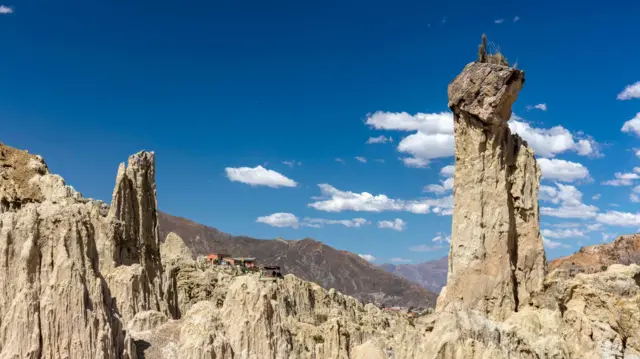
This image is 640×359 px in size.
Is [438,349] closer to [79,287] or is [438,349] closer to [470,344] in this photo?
[470,344]

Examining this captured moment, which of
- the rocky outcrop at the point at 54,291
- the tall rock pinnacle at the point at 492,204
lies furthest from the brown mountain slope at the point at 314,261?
the rocky outcrop at the point at 54,291

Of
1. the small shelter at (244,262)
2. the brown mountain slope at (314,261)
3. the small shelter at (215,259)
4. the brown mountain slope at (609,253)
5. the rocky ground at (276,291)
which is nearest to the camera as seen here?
the rocky ground at (276,291)

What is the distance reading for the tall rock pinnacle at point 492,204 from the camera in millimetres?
28219

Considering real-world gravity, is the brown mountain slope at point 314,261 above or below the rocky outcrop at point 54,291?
above

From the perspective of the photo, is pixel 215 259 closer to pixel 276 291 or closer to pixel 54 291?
pixel 276 291

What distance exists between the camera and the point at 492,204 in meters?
28.7

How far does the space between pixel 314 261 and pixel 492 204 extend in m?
140

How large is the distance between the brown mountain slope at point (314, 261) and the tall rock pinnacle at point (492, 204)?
390 ft

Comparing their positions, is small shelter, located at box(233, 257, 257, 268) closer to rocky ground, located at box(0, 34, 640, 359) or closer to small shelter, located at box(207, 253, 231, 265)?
small shelter, located at box(207, 253, 231, 265)

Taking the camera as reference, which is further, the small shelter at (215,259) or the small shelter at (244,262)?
the small shelter at (244,262)

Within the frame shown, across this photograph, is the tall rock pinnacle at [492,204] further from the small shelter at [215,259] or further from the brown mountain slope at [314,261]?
the brown mountain slope at [314,261]

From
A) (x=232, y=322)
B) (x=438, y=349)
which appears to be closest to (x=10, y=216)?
(x=232, y=322)

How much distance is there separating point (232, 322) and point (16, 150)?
20740 mm

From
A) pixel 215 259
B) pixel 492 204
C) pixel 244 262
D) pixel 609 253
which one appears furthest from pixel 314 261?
pixel 492 204
